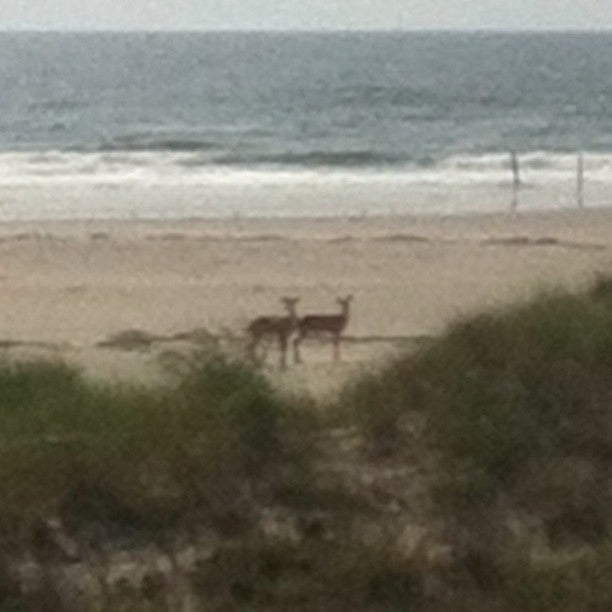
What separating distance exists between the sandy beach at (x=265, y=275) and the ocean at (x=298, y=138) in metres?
2.94

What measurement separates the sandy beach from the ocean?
2.94 meters

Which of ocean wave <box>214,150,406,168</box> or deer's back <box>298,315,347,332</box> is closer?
deer's back <box>298,315,347,332</box>

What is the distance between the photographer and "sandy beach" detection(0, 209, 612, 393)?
14.0m

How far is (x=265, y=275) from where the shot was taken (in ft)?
62.8

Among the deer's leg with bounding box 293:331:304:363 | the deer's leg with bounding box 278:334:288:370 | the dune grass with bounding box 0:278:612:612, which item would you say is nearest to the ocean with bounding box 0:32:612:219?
the deer's leg with bounding box 293:331:304:363

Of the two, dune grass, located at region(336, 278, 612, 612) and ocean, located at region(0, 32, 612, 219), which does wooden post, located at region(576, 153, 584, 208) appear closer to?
ocean, located at region(0, 32, 612, 219)

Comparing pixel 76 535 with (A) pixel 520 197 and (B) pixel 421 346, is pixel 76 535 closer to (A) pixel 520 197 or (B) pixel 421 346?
(B) pixel 421 346

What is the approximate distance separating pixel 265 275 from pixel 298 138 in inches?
1119

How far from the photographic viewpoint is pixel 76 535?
6.84m

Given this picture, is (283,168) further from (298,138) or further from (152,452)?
(152,452)

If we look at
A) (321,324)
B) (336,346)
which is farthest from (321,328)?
(336,346)

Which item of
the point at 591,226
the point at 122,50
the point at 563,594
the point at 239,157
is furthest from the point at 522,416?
the point at 122,50

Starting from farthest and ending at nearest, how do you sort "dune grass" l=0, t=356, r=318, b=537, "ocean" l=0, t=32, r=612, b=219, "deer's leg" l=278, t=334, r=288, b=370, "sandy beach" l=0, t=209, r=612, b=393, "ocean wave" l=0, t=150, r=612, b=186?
"ocean wave" l=0, t=150, r=612, b=186
"ocean" l=0, t=32, r=612, b=219
"sandy beach" l=0, t=209, r=612, b=393
"deer's leg" l=278, t=334, r=288, b=370
"dune grass" l=0, t=356, r=318, b=537

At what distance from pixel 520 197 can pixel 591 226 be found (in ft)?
19.9
